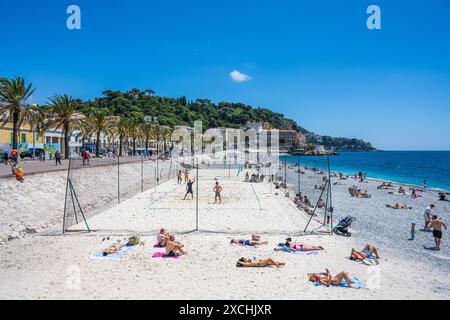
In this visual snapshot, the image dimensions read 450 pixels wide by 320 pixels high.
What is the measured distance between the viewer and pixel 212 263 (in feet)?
27.7

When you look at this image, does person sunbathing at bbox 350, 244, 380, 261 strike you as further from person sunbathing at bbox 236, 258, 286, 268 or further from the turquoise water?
the turquoise water

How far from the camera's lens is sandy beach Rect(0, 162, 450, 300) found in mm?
6781

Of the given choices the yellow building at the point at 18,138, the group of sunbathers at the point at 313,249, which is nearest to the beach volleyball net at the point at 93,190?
the group of sunbathers at the point at 313,249

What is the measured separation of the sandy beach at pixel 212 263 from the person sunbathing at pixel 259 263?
0.58 ft

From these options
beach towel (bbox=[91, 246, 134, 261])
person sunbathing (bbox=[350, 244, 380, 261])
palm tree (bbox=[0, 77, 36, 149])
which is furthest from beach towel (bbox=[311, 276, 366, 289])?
palm tree (bbox=[0, 77, 36, 149])

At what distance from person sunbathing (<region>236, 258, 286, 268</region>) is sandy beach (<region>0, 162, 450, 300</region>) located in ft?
0.58

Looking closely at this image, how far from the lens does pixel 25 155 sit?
3300 centimetres

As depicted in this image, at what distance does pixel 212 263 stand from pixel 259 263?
1.26 metres

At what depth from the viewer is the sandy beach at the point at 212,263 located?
6781mm

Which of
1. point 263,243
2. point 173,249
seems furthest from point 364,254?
point 173,249

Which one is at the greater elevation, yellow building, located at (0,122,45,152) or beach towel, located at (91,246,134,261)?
yellow building, located at (0,122,45,152)

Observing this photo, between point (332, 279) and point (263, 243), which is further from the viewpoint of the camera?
point (263, 243)

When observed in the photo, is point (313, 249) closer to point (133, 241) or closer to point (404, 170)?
point (133, 241)

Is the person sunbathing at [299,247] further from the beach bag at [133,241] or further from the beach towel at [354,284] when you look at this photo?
the beach bag at [133,241]
